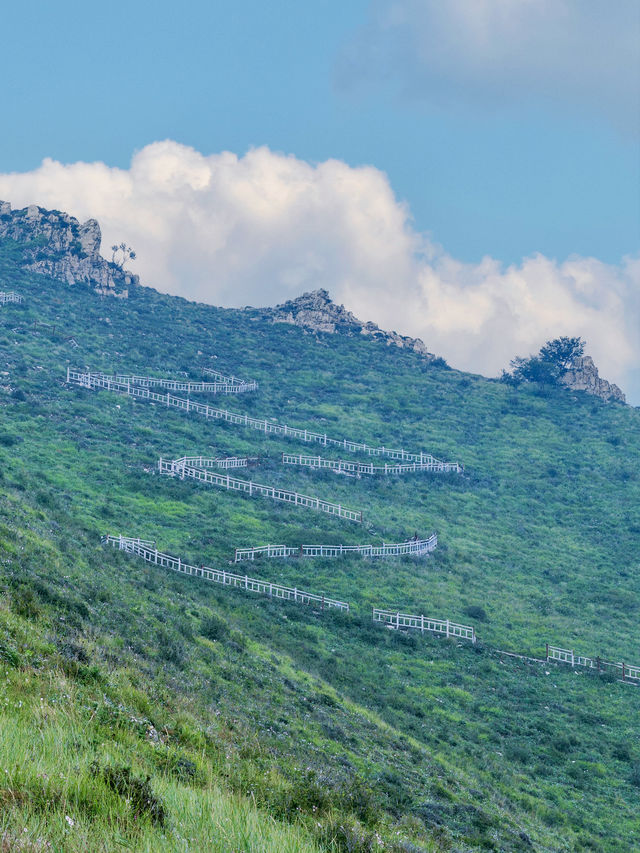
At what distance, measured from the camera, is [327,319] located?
12719 cm

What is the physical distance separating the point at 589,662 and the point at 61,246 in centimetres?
10097

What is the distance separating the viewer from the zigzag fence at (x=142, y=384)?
67562mm

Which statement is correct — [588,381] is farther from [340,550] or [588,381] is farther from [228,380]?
[340,550]

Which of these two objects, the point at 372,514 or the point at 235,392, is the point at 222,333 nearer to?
the point at 235,392

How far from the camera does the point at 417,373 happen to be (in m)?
111

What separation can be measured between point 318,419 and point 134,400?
2141 centimetres

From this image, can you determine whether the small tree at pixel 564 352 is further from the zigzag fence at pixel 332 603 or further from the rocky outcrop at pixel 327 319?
the zigzag fence at pixel 332 603

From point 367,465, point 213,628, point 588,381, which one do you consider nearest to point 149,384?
point 367,465

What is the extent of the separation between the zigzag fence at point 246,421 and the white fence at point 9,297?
993 inches

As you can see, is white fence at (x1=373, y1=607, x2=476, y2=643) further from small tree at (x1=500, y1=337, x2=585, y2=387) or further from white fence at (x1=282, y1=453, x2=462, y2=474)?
small tree at (x1=500, y1=337, x2=585, y2=387)

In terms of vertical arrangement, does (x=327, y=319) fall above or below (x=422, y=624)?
above

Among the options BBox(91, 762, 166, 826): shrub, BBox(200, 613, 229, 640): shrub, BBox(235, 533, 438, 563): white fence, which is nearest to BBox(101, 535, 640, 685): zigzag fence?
BBox(235, 533, 438, 563): white fence

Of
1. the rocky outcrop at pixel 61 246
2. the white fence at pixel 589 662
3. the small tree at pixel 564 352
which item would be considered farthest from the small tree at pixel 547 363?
the white fence at pixel 589 662

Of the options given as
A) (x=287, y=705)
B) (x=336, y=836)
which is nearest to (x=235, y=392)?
(x=287, y=705)
